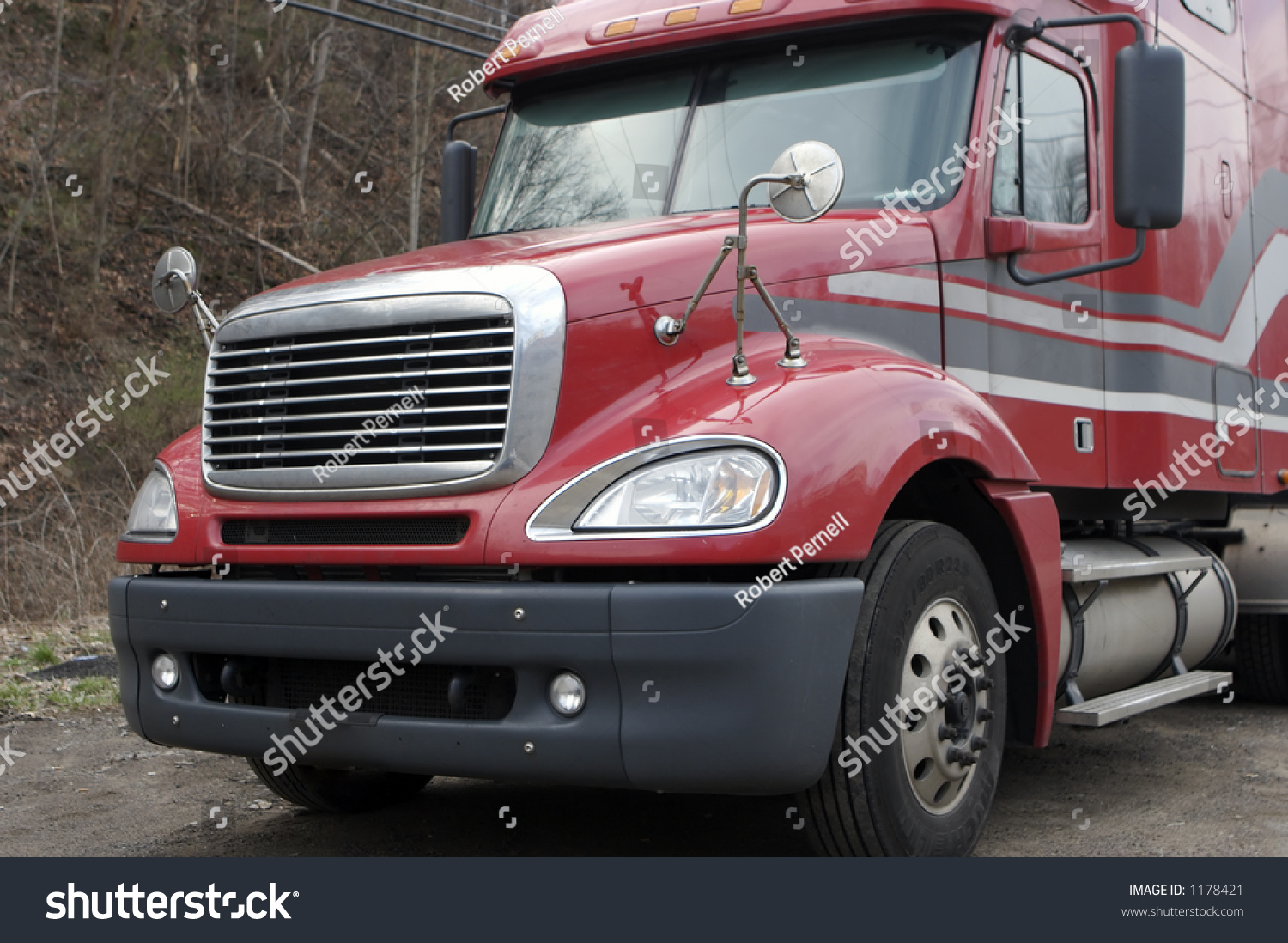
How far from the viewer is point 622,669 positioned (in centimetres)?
331

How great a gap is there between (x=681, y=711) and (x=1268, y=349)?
4710 mm

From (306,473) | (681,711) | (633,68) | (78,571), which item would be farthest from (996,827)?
(78,571)

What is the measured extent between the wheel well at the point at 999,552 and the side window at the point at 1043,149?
1095 mm

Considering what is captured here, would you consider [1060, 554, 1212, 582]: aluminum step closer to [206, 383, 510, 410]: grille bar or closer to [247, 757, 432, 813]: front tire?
[206, 383, 510, 410]: grille bar

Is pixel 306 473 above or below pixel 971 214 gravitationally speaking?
below

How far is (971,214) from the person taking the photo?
15.4 ft

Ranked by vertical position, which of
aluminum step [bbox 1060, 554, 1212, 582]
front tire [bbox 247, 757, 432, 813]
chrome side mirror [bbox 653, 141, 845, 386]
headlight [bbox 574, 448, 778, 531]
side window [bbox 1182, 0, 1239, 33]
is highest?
side window [bbox 1182, 0, 1239, 33]

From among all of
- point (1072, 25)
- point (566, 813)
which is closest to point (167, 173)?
point (566, 813)

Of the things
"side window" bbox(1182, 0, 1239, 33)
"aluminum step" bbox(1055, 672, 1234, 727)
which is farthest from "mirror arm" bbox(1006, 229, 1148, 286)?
"side window" bbox(1182, 0, 1239, 33)

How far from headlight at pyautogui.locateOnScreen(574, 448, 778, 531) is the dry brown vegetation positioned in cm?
1214

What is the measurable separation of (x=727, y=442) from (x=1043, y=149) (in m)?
2.35

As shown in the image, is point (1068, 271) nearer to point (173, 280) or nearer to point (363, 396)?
point (363, 396)

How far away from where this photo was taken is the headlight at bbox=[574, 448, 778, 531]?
336 cm

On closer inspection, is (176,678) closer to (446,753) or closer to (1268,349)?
(446,753)
